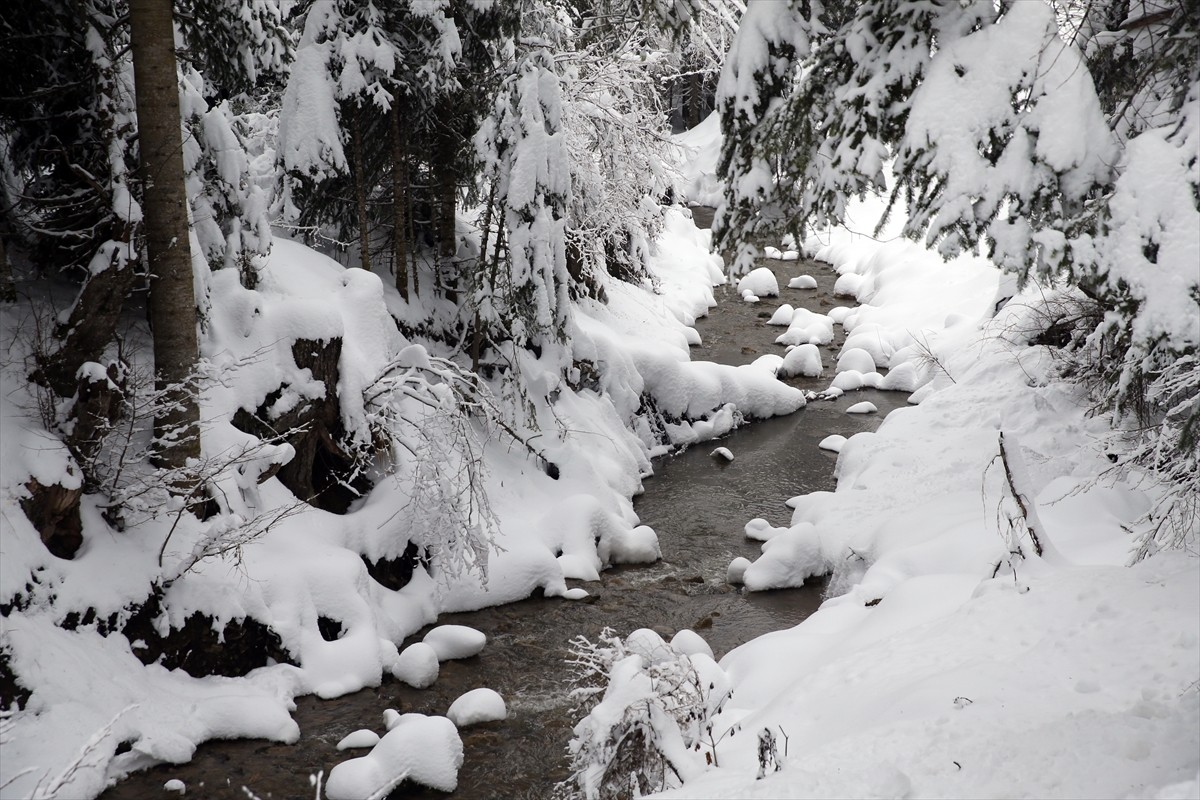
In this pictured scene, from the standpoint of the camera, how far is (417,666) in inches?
304

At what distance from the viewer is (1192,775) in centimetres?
363

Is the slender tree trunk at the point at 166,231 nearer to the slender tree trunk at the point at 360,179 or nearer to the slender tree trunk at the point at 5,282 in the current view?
the slender tree trunk at the point at 5,282

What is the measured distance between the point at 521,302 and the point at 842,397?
23.8 ft

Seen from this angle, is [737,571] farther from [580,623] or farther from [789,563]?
[580,623]

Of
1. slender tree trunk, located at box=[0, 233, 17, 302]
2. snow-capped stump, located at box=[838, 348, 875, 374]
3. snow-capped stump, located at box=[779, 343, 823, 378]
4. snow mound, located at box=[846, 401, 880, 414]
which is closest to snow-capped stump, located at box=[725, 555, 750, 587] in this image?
snow mound, located at box=[846, 401, 880, 414]

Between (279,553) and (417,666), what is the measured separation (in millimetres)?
1586

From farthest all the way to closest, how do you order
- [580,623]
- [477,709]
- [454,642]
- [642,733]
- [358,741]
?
[580,623] < [454,642] < [477,709] < [358,741] < [642,733]

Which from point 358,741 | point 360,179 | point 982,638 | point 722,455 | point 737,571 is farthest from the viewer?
point 722,455

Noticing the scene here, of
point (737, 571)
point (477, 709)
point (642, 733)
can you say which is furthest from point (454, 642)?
point (642, 733)

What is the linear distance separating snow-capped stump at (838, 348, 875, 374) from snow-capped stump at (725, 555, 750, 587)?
763 centimetres

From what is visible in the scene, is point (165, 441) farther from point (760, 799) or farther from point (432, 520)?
point (760, 799)

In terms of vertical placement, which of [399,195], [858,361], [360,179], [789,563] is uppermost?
[360,179]

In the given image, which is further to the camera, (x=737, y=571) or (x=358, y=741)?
(x=737, y=571)

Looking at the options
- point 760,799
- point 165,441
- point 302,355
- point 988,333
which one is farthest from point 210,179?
point 988,333
